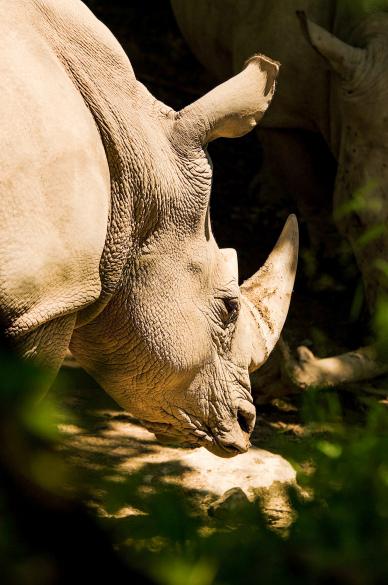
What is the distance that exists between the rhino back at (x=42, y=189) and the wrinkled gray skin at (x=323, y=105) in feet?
6.20

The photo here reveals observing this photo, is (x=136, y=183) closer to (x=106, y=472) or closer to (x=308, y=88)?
(x=106, y=472)

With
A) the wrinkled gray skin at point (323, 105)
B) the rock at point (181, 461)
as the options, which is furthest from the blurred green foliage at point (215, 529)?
the wrinkled gray skin at point (323, 105)

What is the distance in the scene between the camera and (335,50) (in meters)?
5.48

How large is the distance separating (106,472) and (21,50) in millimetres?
1606

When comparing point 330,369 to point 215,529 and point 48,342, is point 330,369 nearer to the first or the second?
point 48,342

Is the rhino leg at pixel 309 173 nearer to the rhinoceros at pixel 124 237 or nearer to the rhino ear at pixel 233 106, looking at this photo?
the rhinoceros at pixel 124 237

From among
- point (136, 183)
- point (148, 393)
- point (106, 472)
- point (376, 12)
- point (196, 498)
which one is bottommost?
point (196, 498)

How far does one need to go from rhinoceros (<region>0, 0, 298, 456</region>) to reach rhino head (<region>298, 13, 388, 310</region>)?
59.5 inches

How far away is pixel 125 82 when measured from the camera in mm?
3107

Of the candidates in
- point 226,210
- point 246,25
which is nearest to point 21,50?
point 246,25

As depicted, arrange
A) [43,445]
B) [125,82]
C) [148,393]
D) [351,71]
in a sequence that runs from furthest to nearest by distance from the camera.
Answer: [351,71] → [148,393] → [125,82] → [43,445]

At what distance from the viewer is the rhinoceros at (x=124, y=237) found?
254 cm

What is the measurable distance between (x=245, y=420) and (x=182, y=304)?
0.63m

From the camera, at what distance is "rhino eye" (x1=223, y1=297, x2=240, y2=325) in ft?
11.5
